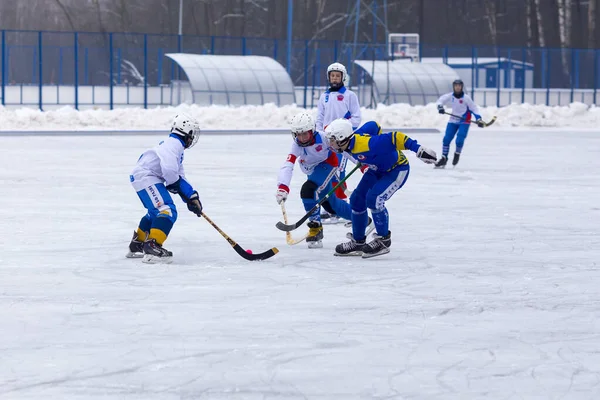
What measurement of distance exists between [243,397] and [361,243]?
384 centimetres

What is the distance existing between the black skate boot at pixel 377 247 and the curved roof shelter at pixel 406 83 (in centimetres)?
2317

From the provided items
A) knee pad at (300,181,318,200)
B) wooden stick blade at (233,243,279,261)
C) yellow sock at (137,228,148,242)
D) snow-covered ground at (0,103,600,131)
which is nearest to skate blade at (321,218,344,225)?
knee pad at (300,181,318,200)

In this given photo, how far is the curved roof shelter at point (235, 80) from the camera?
92.8 ft

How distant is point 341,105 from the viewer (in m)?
10.7

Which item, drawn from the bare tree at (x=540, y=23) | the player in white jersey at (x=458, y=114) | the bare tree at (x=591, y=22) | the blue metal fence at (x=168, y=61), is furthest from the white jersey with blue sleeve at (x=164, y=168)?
the bare tree at (x=540, y=23)

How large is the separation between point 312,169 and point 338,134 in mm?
1085

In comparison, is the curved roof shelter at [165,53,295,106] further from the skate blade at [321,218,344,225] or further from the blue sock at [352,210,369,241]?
the blue sock at [352,210,369,241]

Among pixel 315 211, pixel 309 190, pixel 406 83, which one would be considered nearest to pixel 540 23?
pixel 406 83

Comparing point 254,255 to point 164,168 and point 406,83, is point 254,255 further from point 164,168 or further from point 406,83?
point 406,83

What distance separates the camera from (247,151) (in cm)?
1820

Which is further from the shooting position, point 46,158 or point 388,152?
point 46,158

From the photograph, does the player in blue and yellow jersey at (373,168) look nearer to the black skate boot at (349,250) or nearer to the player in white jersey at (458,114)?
the black skate boot at (349,250)

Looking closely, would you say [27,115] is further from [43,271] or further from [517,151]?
[43,271]

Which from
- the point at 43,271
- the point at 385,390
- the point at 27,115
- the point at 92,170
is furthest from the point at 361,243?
the point at 27,115
